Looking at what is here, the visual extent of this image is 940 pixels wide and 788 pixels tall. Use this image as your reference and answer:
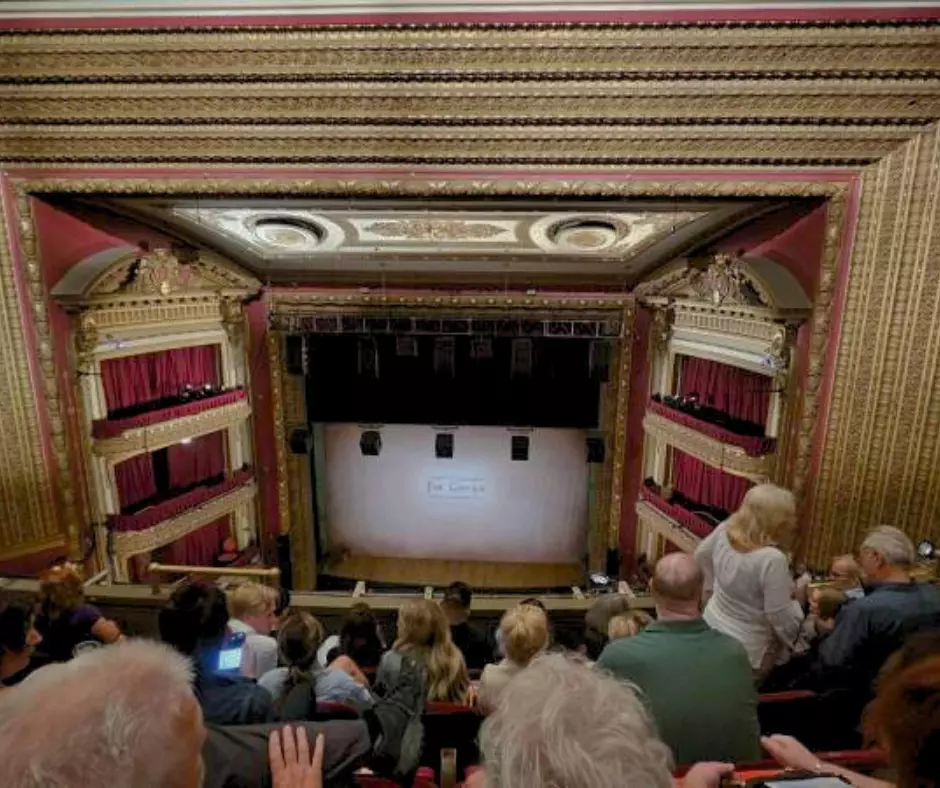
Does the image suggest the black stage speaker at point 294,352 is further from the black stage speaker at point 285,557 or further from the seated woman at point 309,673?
the seated woman at point 309,673

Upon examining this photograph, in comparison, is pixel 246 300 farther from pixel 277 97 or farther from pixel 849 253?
pixel 849 253

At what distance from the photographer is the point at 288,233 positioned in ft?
22.6

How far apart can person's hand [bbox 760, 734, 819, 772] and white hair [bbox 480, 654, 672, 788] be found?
88 cm

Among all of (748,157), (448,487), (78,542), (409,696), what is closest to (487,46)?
(748,157)

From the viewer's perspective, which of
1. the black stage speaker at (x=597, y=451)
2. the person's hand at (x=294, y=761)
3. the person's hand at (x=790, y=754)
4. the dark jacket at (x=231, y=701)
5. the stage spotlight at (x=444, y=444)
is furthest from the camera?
the stage spotlight at (x=444, y=444)

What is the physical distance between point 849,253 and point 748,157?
3.31 feet

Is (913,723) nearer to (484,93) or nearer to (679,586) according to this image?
(679,586)

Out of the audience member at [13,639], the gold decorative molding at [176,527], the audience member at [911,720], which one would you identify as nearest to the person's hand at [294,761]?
the audience member at [911,720]

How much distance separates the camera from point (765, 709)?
2.22 m

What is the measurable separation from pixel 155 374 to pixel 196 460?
1.44m

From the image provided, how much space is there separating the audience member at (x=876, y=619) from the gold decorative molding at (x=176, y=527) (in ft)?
Result: 22.8

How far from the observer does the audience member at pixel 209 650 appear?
1690 mm

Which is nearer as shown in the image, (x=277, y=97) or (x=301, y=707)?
Answer: (x=301, y=707)

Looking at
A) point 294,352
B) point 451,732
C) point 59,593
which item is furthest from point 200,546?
point 451,732
